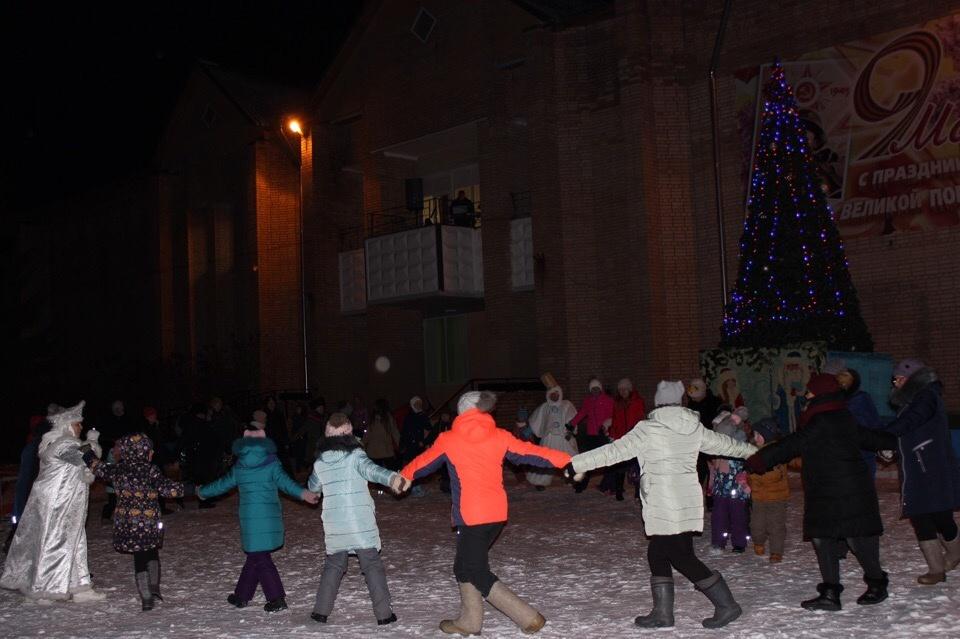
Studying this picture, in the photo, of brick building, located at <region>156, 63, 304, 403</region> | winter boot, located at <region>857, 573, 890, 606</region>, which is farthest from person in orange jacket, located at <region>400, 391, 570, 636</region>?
brick building, located at <region>156, 63, 304, 403</region>

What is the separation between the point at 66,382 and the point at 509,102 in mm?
21293

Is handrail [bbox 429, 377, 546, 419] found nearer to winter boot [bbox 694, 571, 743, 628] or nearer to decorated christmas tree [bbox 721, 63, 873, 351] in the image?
decorated christmas tree [bbox 721, 63, 873, 351]

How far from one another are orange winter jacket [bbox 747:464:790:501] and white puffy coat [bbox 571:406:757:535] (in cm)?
267

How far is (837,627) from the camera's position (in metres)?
7.66

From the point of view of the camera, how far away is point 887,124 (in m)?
22.1

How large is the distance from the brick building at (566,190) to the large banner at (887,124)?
42cm

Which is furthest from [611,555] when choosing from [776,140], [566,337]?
[566,337]

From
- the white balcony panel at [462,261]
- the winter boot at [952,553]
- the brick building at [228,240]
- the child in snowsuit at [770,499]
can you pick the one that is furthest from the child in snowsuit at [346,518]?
the brick building at [228,240]

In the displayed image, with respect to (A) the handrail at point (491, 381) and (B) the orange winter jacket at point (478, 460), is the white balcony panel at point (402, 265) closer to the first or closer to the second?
(A) the handrail at point (491, 381)

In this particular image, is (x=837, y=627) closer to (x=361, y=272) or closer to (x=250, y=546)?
(x=250, y=546)

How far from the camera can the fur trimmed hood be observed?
29.8 feet

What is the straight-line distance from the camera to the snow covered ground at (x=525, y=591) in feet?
26.3

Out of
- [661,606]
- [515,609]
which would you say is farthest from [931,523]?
[515,609]

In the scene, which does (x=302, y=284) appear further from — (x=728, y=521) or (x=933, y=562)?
(x=933, y=562)
